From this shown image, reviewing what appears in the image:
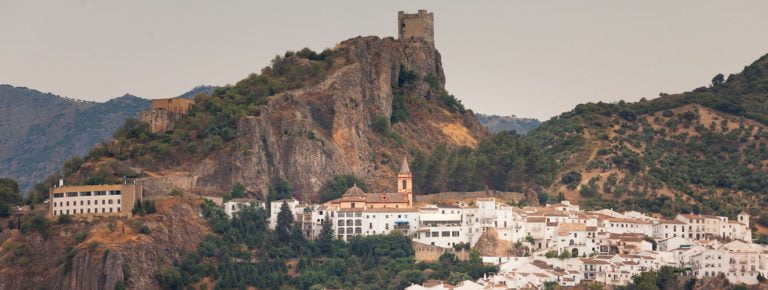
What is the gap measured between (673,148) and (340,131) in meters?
32.8

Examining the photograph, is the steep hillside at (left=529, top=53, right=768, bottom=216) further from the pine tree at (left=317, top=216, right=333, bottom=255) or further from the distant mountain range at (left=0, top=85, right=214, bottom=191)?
the distant mountain range at (left=0, top=85, right=214, bottom=191)

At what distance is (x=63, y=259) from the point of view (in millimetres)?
96375

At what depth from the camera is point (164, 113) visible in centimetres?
11150

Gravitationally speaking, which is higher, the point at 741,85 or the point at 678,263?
the point at 741,85

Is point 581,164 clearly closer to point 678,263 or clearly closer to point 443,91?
point 443,91

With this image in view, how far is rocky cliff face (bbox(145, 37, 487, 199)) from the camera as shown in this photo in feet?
348

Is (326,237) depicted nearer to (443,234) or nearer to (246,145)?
(443,234)

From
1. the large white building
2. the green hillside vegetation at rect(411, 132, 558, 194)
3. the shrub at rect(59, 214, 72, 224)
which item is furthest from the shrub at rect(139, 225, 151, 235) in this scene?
the green hillside vegetation at rect(411, 132, 558, 194)

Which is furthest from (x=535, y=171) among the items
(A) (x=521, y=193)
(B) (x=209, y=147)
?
(B) (x=209, y=147)

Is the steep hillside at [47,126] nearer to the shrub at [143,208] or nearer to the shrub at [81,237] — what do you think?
the shrub at [143,208]

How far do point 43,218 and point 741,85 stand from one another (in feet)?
228

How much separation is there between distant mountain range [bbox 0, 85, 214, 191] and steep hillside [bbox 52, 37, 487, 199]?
47.0 m

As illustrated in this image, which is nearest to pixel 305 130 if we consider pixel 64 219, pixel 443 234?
pixel 443 234

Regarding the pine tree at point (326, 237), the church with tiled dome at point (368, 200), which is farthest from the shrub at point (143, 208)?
the church with tiled dome at point (368, 200)
